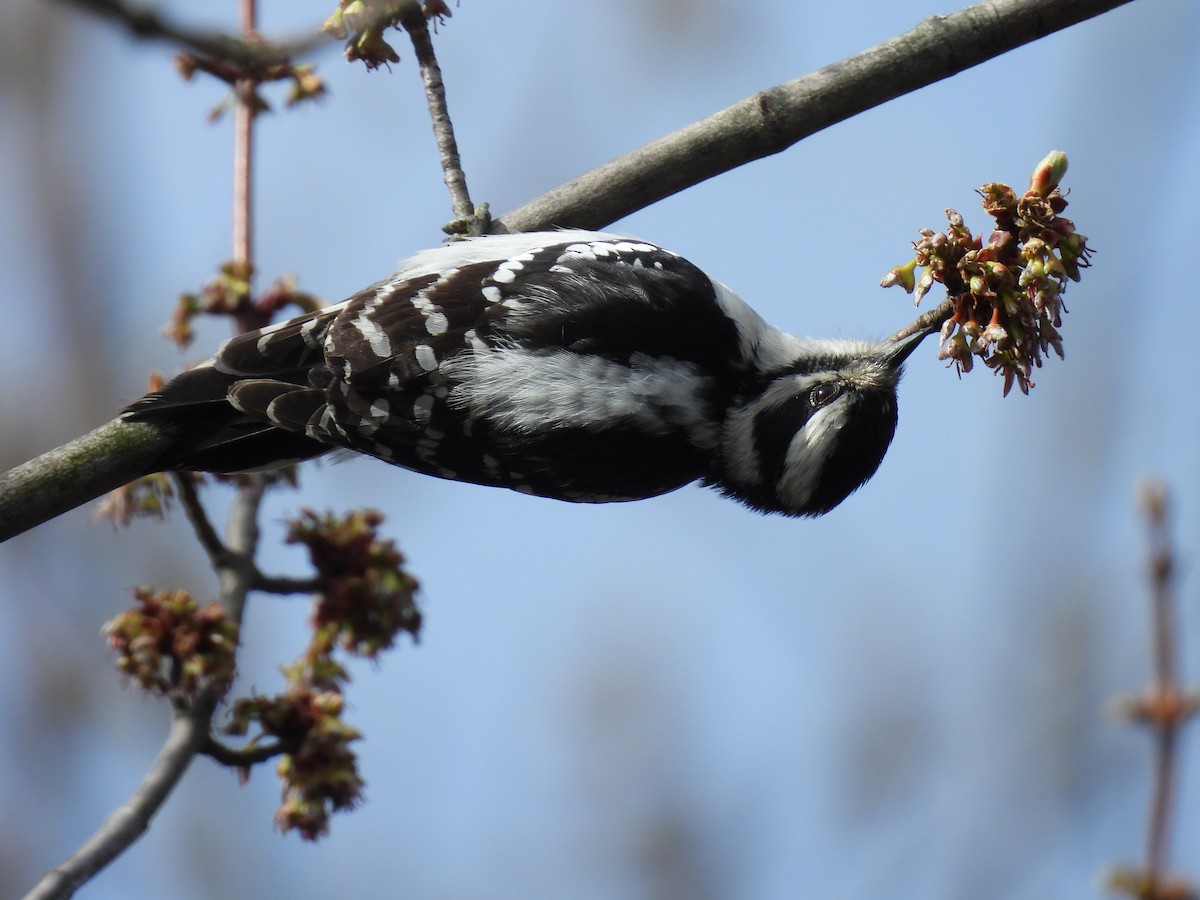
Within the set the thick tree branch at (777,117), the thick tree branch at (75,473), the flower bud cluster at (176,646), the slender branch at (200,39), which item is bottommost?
the flower bud cluster at (176,646)

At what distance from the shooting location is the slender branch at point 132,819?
273cm

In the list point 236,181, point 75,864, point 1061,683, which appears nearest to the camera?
point 75,864

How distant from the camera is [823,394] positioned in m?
3.98

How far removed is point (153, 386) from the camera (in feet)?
12.9

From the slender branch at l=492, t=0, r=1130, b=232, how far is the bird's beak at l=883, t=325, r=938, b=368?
0.71 meters

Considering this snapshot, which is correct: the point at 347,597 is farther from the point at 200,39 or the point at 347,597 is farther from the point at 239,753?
the point at 200,39

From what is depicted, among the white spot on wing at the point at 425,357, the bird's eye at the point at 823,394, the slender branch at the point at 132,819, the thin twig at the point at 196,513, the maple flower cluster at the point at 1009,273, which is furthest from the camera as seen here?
A: the bird's eye at the point at 823,394

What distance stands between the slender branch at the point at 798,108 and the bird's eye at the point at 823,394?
785 mm

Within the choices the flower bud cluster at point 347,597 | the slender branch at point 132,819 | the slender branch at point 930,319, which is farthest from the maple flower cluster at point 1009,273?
the slender branch at point 132,819

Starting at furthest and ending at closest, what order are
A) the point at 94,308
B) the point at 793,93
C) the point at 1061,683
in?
the point at 94,308
the point at 1061,683
the point at 793,93

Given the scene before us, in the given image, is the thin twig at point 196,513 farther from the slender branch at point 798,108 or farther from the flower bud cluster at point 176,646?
the slender branch at point 798,108

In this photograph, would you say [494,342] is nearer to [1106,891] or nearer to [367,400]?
[367,400]

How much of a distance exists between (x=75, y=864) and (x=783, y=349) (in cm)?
262

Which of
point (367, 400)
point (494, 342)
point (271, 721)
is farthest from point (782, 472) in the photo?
point (271, 721)
